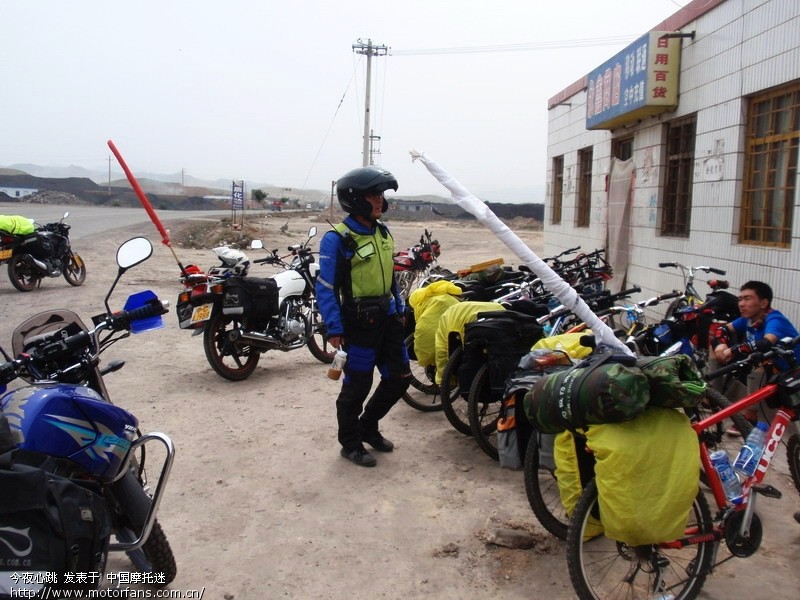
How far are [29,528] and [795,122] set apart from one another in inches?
259

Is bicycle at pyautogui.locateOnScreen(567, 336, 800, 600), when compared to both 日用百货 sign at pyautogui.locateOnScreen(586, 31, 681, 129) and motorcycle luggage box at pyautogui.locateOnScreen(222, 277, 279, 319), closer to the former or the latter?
motorcycle luggage box at pyautogui.locateOnScreen(222, 277, 279, 319)

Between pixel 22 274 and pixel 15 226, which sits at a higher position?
pixel 15 226

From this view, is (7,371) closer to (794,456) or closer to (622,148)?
(794,456)

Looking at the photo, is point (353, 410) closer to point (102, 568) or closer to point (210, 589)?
point (210, 589)

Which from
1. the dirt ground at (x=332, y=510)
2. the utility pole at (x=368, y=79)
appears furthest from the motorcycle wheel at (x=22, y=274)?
the utility pole at (x=368, y=79)

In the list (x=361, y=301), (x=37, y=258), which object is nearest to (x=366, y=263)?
(x=361, y=301)

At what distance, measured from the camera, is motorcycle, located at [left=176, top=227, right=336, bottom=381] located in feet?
19.1

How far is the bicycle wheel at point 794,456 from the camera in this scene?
11.8ft

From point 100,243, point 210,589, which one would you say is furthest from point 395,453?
point 100,243

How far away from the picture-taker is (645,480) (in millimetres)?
2361

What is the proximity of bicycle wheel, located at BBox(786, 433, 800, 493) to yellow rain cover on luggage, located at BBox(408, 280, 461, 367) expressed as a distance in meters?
2.29

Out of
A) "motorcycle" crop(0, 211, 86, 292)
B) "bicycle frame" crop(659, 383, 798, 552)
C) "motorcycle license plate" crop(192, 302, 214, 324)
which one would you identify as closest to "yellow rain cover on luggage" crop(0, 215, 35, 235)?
"motorcycle" crop(0, 211, 86, 292)

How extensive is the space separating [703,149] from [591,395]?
5.89 metres

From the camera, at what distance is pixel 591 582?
2.72 metres
